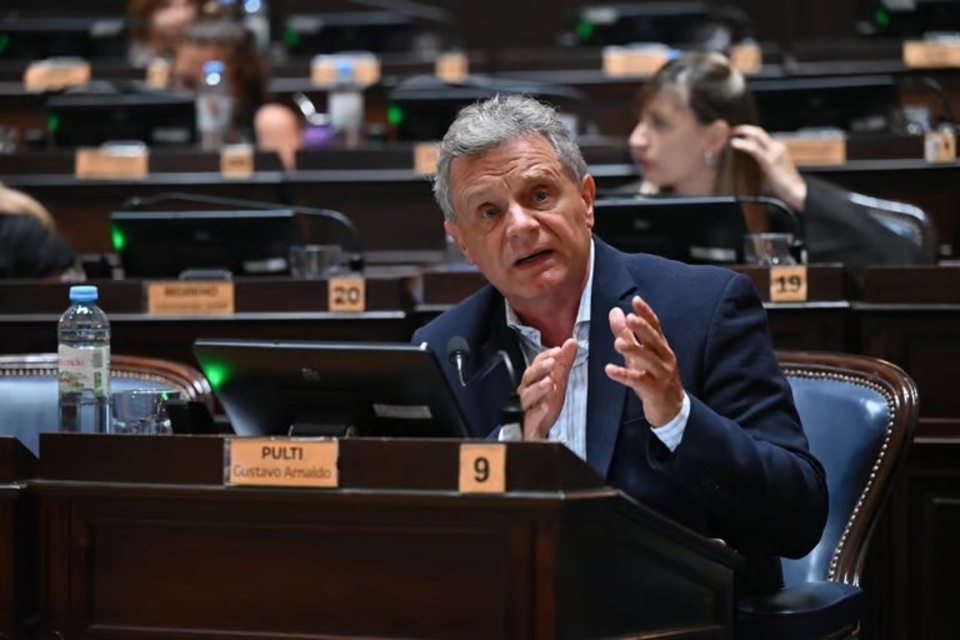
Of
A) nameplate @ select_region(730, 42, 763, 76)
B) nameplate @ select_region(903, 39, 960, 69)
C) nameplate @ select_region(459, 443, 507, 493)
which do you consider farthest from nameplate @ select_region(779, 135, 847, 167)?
nameplate @ select_region(459, 443, 507, 493)

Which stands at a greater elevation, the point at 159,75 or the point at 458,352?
the point at 159,75

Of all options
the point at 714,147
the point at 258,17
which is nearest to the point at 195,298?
the point at 714,147

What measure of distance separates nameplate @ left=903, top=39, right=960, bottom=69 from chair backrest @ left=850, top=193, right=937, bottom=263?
2.13 m

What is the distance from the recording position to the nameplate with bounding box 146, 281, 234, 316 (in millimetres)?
3943

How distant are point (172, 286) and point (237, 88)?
8.51 feet

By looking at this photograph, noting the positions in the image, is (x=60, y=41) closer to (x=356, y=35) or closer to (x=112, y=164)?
(x=356, y=35)

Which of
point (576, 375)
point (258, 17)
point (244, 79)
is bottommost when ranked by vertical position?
point (576, 375)

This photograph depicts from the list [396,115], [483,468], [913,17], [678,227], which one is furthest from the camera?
[913,17]

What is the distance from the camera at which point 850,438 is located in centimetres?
278

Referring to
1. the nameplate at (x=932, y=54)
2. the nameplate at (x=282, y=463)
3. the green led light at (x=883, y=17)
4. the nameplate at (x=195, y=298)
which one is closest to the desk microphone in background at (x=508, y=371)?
the nameplate at (x=282, y=463)

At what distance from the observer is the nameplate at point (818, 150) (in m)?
5.26

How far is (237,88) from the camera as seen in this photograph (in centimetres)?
641

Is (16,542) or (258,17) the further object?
(258,17)

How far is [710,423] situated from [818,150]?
3.15 m
